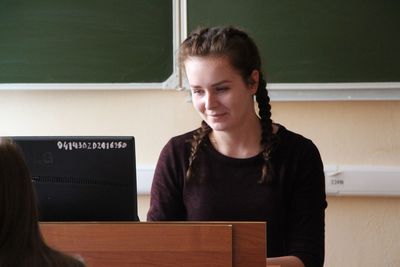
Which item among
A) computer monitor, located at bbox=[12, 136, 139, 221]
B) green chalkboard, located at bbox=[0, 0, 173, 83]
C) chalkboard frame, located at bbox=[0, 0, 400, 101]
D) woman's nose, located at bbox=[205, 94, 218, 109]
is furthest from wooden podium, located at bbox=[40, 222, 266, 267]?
green chalkboard, located at bbox=[0, 0, 173, 83]

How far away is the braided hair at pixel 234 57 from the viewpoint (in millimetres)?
1779

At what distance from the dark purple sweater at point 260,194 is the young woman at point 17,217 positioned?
807 millimetres

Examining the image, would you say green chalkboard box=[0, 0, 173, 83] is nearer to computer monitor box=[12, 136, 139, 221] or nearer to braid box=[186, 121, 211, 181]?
braid box=[186, 121, 211, 181]

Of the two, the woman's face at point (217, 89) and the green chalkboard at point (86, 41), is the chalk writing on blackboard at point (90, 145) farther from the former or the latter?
the green chalkboard at point (86, 41)

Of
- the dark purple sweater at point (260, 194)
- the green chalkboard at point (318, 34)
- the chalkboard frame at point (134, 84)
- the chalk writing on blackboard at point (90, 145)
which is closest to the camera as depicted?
the chalk writing on blackboard at point (90, 145)

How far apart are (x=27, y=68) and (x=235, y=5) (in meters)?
1.05

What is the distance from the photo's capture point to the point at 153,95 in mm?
3008

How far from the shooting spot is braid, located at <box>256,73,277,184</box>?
184 centimetres

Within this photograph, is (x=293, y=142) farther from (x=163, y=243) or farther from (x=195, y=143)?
(x=163, y=243)

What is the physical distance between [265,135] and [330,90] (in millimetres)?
1085

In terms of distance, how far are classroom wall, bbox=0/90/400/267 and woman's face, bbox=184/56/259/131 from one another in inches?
47.1

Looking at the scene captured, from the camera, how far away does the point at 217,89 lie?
1731 mm

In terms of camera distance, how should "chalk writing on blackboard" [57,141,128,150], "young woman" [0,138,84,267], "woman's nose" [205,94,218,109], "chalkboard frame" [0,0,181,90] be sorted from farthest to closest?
"chalkboard frame" [0,0,181,90]
"woman's nose" [205,94,218,109]
"chalk writing on blackboard" [57,141,128,150]
"young woman" [0,138,84,267]

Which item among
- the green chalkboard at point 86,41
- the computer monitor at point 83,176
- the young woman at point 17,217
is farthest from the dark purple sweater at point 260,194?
the green chalkboard at point 86,41
